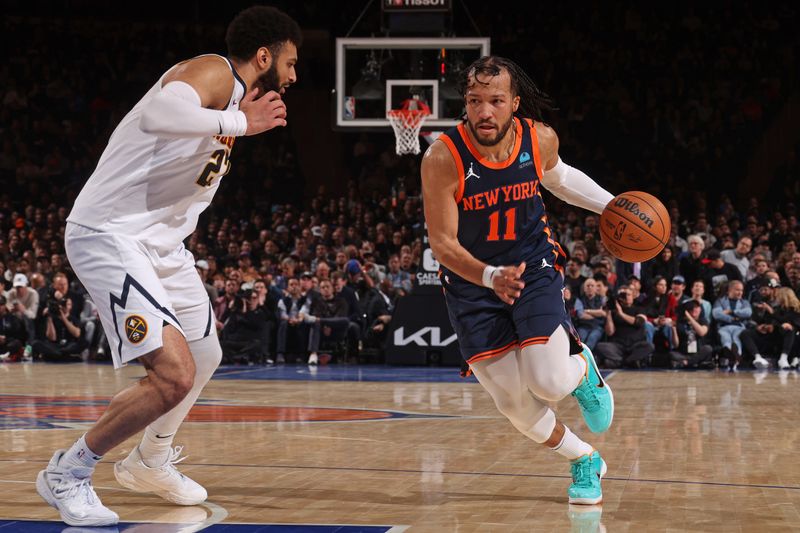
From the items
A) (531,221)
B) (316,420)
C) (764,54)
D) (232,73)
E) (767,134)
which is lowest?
(316,420)

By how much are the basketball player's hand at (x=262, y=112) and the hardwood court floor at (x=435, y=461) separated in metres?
1.51

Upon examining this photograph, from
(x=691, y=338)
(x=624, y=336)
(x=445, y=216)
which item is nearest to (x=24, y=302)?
(x=624, y=336)

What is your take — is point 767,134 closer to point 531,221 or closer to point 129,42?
point 129,42

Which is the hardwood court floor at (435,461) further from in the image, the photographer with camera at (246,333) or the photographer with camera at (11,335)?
the photographer with camera at (11,335)

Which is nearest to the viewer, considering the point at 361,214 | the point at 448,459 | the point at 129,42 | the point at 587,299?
the point at 448,459

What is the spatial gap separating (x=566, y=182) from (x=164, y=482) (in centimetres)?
227

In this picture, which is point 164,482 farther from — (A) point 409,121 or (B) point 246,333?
(B) point 246,333

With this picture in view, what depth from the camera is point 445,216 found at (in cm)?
452

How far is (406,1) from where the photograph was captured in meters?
12.9

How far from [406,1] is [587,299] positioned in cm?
451

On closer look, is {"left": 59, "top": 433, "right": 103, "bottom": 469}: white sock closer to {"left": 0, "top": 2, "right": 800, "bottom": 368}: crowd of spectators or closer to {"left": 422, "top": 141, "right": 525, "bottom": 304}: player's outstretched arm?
{"left": 422, "top": 141, "right": 525, "bottom": 304}: player's outstretched arm

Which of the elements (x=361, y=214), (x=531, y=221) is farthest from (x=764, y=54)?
(x=531, y=221)

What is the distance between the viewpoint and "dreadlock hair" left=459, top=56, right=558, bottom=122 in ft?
15.1

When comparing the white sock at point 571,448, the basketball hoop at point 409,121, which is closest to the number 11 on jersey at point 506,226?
the white sock at point 571,448
